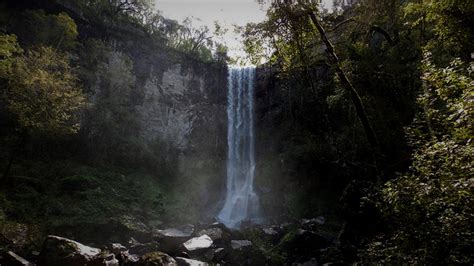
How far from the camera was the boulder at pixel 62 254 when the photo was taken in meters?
7.87

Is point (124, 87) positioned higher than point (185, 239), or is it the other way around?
point (124, 87)

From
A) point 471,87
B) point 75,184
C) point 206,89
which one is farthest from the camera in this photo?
point 206,89

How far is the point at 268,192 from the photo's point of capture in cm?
2314

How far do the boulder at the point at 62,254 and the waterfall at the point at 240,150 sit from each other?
47.6 ft

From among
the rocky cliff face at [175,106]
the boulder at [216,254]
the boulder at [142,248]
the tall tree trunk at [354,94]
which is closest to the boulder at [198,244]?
the boulder at [216,254]

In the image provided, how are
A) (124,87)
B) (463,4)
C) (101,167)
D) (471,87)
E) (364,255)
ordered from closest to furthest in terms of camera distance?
1. (471,87)
2. (463,4)
3. (364,255)
4. (101,167)
5. (124,87)

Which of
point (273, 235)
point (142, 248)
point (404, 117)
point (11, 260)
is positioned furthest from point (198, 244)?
point (404, 117)

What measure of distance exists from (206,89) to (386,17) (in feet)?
69.5

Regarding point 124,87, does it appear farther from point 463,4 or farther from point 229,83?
point 463,4

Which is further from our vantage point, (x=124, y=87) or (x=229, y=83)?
(x=229, y=83)

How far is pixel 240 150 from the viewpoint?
93.0 feet

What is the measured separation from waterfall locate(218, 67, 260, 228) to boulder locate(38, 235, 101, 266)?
14.5 meters

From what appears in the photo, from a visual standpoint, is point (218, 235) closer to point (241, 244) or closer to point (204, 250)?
point (241, 244)

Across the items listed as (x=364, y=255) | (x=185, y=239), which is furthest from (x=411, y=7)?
(x=185, y=239)
